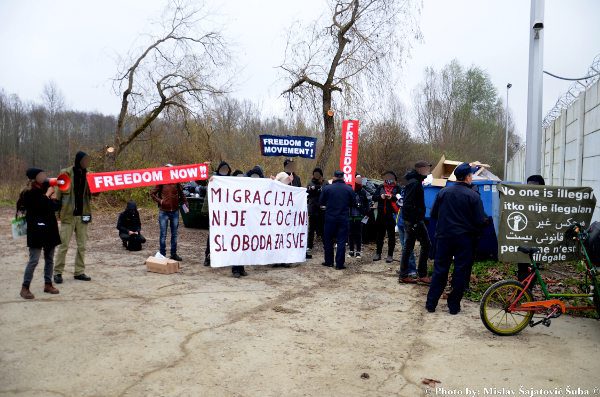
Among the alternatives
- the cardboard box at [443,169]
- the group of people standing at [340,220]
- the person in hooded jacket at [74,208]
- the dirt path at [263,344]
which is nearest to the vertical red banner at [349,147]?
the group of people standing at [340,220]

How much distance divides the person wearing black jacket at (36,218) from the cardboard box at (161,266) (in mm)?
2114

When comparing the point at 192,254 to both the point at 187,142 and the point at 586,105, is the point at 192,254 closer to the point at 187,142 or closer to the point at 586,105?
the point at 586,105

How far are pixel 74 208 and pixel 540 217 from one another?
6.74 m

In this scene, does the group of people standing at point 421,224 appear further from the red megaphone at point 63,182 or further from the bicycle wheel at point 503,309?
the red megaphone at point 63,182

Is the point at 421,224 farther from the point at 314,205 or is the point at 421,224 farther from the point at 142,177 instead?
the point at 142,177

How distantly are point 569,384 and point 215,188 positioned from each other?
595cm

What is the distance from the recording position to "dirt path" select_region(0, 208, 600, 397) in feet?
13.7

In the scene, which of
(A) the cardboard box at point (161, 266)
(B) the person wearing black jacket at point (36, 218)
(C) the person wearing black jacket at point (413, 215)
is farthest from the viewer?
(A) the cardboard box at point (161, 266)

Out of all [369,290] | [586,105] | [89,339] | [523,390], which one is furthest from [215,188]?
[586,105]

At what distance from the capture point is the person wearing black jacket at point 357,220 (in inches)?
430

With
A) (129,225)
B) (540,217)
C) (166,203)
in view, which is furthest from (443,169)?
(129,225)

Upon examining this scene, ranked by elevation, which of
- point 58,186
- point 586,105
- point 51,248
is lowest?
point 51,248

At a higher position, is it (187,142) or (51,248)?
(187,142)

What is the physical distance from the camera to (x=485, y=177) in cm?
1056
